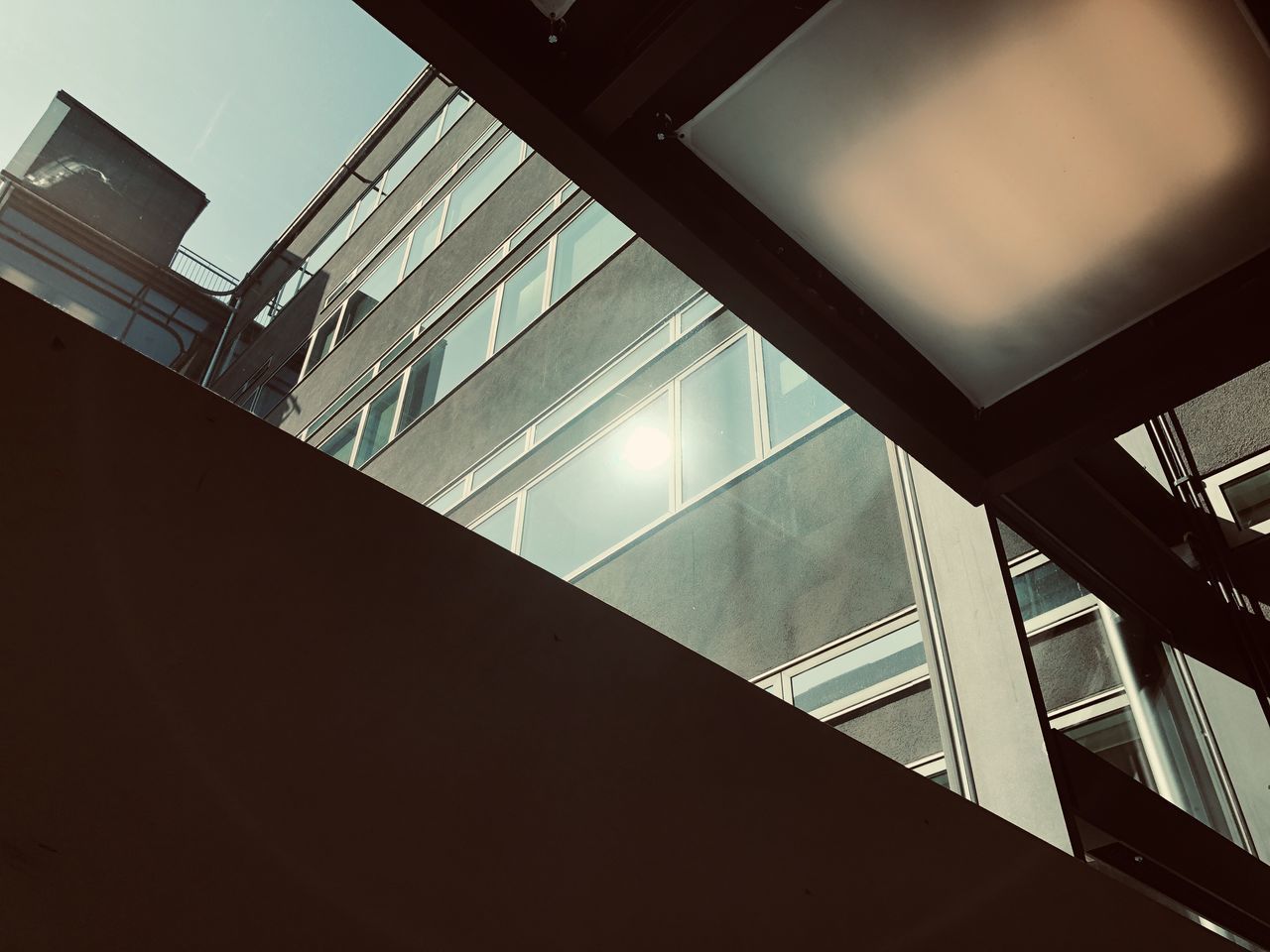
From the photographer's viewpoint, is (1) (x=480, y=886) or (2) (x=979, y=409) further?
(2) (x=979, y=409)

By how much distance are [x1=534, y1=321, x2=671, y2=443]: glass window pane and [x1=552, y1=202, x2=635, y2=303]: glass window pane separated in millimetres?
1764

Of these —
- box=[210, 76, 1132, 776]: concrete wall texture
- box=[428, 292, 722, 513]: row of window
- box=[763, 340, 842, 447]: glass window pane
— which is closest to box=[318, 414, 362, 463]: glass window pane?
box=[210, 76, 1132, 776]: concrete wall texture

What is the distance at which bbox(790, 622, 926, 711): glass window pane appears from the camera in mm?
3498

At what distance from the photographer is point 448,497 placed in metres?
8.90

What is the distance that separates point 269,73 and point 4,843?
716 centimetres

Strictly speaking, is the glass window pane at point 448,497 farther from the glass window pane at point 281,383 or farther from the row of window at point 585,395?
the glass window pane at point 281,383

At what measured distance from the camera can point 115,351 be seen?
0.97 m

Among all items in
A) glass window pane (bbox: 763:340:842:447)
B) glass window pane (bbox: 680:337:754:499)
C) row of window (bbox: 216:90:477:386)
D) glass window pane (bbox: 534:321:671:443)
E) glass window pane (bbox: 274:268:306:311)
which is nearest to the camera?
glass window pane (bbox: 763:340:842:447)

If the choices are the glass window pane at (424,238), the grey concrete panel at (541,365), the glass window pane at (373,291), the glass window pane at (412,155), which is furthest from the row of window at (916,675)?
the glass window pane at (412,155)

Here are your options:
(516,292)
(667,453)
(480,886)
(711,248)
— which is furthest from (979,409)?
(516,292)

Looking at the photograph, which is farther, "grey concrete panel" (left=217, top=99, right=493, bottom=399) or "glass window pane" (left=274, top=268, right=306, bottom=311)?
"glass window pane" (left=274, top=268, right=306, bottom=311)

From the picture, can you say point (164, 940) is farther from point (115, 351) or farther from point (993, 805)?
point (993, 805)

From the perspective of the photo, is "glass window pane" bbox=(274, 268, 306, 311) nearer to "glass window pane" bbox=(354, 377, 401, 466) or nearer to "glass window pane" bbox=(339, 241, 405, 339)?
"glass window pane" bbox=(339, 241, 405, 339)

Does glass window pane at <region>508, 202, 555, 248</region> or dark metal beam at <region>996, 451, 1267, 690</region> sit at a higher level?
glass window pane at <region>508, 202, 555, 248</region>
